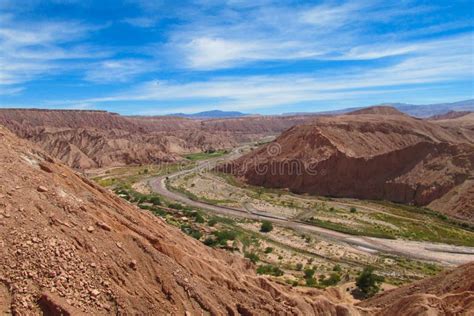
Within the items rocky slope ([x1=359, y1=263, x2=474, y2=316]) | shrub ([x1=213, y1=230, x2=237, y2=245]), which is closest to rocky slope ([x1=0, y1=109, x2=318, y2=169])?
shrub ([x1=213, y1=230, x2=237, y2=245])

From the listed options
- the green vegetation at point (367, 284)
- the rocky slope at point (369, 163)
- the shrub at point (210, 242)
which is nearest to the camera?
the green vegetation at point (367, 284)

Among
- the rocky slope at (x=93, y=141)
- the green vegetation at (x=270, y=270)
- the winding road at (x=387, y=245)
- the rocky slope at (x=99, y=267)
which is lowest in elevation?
the winding road at (x=387, y=245)

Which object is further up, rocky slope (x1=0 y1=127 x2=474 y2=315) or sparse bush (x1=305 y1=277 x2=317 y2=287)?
rocky slope (x1=0 y1=127 x2=474 y2=315)

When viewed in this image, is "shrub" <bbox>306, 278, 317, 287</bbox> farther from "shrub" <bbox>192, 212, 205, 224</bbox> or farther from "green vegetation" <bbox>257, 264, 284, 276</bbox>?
"shrub" <bbox>192, 212, 205, 224</bbox>

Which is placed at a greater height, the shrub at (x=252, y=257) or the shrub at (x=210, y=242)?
the shrub at (x=210, y=242)

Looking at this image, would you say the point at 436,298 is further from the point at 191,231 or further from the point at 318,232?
the point at 318,232

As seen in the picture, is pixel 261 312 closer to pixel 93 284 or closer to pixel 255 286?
pixel 255 286

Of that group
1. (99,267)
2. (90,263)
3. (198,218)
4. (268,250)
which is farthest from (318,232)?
(90,263)

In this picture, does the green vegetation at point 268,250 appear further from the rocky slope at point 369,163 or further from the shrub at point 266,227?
the rocky slope at point 369,163

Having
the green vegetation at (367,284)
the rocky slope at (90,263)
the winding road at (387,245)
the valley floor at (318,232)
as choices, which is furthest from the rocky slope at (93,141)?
the rocky slope at (90,263)
